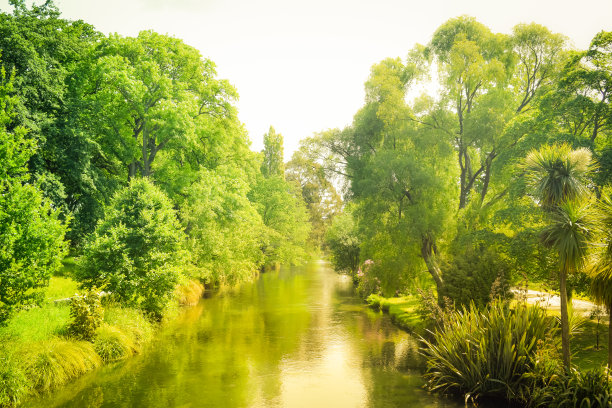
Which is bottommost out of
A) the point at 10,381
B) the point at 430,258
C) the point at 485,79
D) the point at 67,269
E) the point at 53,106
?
the point at 10,381

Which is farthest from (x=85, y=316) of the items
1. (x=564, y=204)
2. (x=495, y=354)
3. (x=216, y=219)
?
(x=564, y=204)

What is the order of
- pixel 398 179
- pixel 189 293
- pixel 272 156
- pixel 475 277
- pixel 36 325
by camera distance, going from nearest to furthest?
pixel 36 325 → pixel 475 277 → pixel 398 179 → pixel 189 293 → pixel 272 156

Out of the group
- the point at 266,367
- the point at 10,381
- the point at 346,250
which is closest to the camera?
the point at 10,381

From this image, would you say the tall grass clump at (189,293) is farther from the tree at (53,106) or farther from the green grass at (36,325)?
the green grass at (36,325)

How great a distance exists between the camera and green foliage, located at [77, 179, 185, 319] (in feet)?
62.0

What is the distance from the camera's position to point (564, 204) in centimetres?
1120

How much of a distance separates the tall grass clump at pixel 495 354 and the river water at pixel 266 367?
3.16ft

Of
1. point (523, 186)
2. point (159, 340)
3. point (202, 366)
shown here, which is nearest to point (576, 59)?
point (523, 186)

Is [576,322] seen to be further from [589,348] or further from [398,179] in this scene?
[398,179]

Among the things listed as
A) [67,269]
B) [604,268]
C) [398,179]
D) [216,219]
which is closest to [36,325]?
[67,269]

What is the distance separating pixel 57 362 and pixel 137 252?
7.13m

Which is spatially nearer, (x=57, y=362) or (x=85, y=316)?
(x=57, y=362)

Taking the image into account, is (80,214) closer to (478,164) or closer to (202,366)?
(202,366)

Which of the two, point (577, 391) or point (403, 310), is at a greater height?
point (577, 391)
